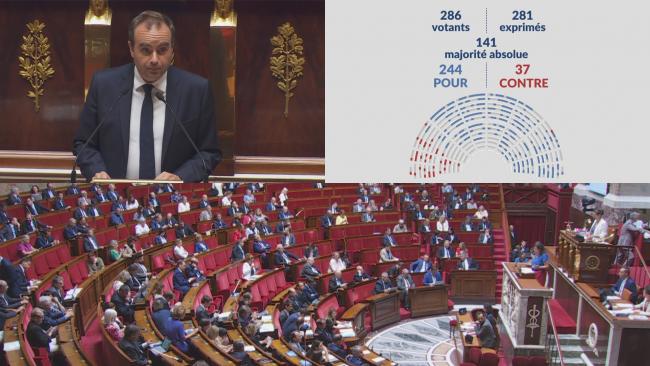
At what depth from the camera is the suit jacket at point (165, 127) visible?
3023 millimetres

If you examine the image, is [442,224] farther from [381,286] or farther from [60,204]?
[60,204]

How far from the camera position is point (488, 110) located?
2.86 meters

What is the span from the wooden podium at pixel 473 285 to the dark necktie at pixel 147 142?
9750 mm

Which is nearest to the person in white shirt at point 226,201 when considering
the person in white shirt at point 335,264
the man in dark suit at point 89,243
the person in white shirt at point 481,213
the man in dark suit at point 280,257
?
the man in dark suit at point 280,257

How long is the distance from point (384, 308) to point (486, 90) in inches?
338

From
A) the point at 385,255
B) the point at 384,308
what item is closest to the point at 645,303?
the point at 384,308

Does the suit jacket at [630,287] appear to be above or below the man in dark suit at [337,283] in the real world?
above

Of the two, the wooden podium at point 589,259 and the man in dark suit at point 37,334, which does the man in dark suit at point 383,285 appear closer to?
the wooden podium at point 589,259

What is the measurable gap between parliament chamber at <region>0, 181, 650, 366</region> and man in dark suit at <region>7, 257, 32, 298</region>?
0.05 feet

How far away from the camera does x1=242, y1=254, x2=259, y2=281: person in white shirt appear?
980 centimetres

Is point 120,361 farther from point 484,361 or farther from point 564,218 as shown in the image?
point 564,218

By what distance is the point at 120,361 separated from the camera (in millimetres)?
5863

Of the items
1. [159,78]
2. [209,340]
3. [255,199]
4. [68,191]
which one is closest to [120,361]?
[209,340]

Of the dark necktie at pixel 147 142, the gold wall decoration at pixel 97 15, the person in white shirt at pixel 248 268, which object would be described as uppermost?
the gold wall decoration at pixel 97 15
